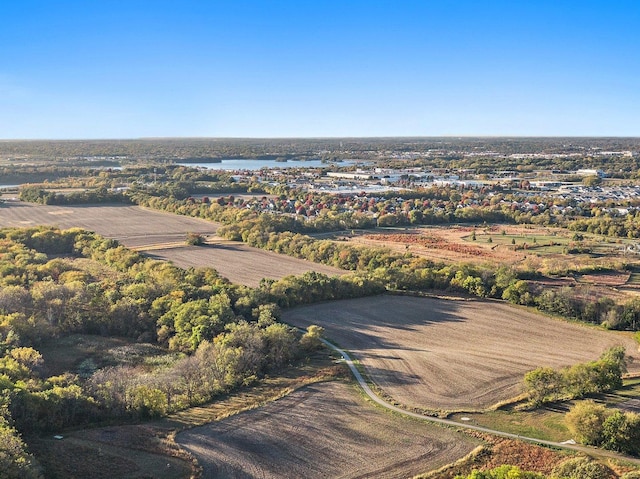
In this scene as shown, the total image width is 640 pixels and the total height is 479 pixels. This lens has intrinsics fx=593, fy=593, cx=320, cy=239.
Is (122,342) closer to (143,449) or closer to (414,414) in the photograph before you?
(143,449)

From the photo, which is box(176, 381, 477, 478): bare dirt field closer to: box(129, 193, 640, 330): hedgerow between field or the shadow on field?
the shadow on field

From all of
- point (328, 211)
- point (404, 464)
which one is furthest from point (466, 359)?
point (328, 211)

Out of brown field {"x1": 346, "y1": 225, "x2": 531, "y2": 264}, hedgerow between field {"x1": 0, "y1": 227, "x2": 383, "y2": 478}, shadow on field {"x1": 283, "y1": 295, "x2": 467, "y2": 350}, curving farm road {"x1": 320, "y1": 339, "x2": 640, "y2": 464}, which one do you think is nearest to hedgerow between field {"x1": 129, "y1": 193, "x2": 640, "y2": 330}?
shadow on field {"x1": 283, "y1": 295, "x2": 467, "y2": 350}

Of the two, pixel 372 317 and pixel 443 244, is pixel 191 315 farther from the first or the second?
pixel 443 244

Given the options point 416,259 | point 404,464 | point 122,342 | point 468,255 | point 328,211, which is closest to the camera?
point 404,464

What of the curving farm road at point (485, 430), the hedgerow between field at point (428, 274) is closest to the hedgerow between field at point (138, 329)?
the hedgerow between field at point (428, 274)
